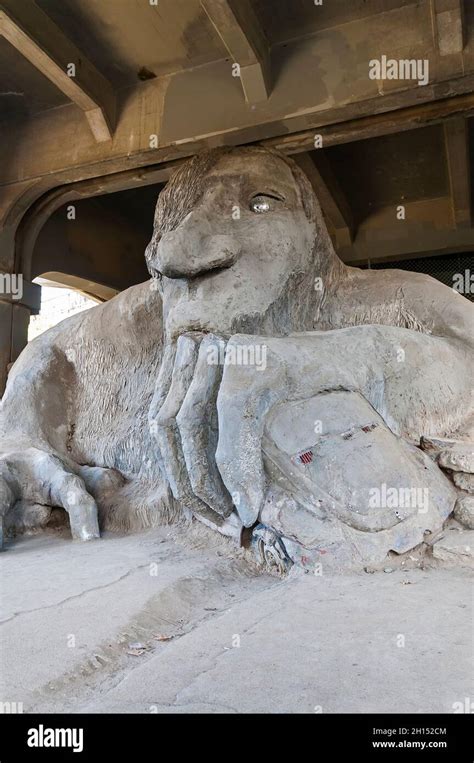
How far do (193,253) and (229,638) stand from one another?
4.27 ft

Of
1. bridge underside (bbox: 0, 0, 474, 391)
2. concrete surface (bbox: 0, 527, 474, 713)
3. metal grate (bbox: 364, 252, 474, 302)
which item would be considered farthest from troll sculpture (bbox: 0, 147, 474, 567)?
metal grate (bbox: 364, 252, 474, 302)

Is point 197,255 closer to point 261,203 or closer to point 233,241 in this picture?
point 233,241

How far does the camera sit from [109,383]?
8.81ft

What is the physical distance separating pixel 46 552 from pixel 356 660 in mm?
1248

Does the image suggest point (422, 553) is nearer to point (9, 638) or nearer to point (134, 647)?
point (134, 647)

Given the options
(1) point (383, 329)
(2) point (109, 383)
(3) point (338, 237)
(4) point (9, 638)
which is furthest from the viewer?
(3) point (338, 237)

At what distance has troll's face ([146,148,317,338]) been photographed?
2.12 m

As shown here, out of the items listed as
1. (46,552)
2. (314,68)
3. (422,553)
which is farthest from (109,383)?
(314,68)

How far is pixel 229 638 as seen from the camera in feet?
4.06

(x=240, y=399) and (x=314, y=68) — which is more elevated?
(x=314, y=68)
